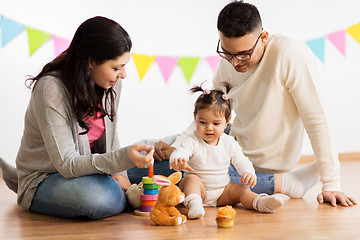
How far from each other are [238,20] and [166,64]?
1.70 m

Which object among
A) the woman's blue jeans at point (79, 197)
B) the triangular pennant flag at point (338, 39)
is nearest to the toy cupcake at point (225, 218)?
the woman's blue jeans at point (79, 197)

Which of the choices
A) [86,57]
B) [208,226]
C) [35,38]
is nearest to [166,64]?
[35,38]

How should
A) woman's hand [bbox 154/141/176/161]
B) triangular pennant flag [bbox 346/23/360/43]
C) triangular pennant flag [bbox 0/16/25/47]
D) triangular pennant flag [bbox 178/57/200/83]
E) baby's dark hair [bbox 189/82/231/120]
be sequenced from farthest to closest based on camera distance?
triangular pennant flag [bbox 346/23/360/43], triangular pennant flag [bbox 178/57/200/83], triangular pennant flag [bbox 0/16/25/47], woman's hand [bbox 154/141/176/161], baby's dark hair [bbox 189/82/231/120]

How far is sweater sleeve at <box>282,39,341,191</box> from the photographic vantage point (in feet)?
6.25

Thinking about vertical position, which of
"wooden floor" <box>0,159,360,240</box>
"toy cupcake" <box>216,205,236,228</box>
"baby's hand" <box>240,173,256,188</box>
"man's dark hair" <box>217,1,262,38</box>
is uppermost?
"man's dark hair" <box>217,1,262,38</box>

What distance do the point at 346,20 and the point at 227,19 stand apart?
2231 millimetres

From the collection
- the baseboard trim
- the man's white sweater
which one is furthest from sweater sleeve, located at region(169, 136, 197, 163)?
the baseboard trim

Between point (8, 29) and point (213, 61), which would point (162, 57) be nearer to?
point (213, 61)

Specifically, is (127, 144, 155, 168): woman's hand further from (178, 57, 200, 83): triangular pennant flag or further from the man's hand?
(178, 57, 200, 83): triangular pennant flag

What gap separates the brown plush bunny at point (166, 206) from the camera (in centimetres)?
160

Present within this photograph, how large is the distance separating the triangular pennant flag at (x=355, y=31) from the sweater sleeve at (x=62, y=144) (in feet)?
8.68

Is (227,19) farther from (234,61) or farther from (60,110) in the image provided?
(60,110)

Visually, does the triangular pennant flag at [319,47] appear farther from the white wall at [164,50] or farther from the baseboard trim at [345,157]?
the baseboard trim at [345,157]

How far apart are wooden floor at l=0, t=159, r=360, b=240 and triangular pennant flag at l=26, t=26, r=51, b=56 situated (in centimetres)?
153
